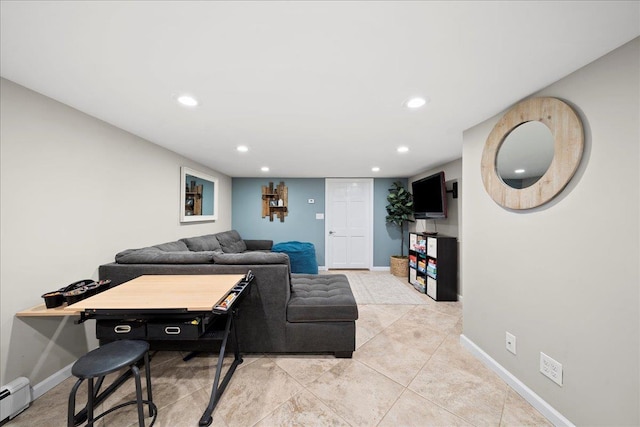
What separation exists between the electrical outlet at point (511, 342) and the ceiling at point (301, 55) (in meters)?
1.75

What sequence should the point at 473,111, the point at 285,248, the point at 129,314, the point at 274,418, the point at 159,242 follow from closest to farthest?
the point at 129,314 → the point at 274,418 → the point at 473,111 → the point at 159,242 → the point at 285,248

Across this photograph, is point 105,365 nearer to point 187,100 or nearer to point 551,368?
point 187,100

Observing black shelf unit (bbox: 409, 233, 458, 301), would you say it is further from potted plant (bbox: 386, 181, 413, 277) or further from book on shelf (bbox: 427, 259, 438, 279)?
potted plant (bbox: 386, 181, 413, 277)

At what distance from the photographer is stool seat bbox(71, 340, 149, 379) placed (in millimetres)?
1074

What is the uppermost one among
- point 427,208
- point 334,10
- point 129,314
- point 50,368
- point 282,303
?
point 334,10

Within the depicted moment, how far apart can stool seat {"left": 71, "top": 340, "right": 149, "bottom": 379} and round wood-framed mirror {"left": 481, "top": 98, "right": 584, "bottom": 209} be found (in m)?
2.59

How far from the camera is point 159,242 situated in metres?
2.78

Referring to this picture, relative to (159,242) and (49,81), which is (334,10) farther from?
(159,242)

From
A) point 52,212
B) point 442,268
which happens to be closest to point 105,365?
point 52,212

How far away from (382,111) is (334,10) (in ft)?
3.31

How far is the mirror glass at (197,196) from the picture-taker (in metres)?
3.25

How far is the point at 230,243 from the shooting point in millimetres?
4246

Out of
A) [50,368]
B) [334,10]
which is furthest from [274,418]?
[334,10]

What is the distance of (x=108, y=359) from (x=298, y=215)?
4.15 metres
